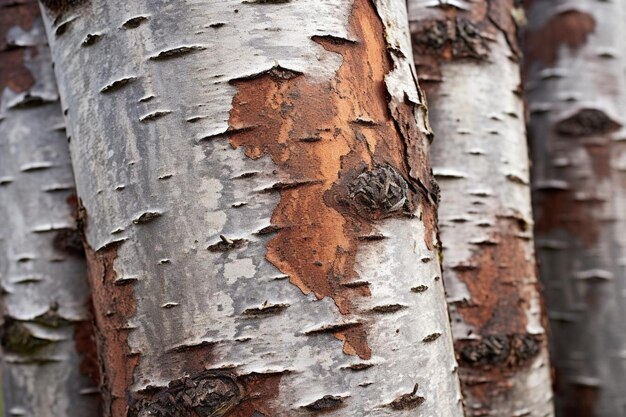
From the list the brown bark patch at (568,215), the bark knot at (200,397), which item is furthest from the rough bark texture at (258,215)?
the brown bark patch at (568,215)

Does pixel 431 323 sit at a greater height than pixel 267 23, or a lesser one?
lesser

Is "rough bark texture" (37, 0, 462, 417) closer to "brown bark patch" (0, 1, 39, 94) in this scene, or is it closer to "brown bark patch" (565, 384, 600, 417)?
"brown bark patch" (0, 1, 39, 94)

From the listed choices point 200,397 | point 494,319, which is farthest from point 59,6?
point 494,319

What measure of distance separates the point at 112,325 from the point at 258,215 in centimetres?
26

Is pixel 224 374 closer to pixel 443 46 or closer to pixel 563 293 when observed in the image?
pixel 443 46

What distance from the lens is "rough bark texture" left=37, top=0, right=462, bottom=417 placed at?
30.8 inches

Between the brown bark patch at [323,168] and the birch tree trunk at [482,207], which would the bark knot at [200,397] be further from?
the birch tree trunk at [482,207]

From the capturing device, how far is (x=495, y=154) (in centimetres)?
131

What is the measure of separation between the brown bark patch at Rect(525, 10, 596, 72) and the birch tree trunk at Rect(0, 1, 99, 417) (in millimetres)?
1203

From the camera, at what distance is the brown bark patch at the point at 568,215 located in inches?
65.8

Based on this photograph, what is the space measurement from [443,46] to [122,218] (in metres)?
0.76

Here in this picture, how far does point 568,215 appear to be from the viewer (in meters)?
1.69

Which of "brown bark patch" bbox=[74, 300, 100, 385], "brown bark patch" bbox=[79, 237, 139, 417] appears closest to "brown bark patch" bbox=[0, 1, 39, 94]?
"brown bark patch" bbox=[74, 300, 100, 385]

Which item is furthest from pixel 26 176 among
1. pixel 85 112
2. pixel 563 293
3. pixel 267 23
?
pixel 563 293
